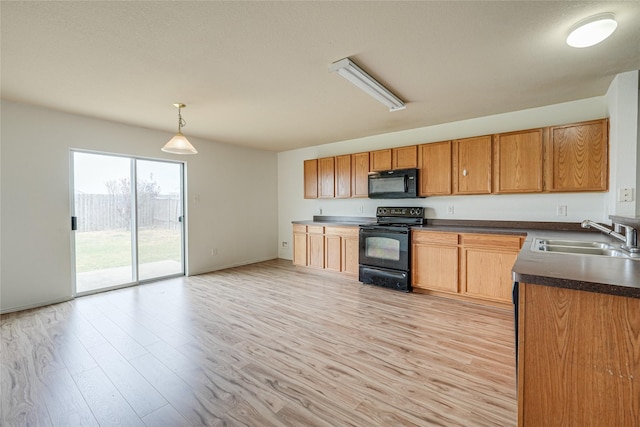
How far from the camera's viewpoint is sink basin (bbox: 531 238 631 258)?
196cm

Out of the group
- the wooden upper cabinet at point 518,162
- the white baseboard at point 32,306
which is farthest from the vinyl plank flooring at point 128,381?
the wooden upper cabinet at point 518,162

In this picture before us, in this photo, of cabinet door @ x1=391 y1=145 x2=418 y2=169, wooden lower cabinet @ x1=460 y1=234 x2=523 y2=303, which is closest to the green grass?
cabinet door @ x1=391 y1=145 x2=418 y2=169

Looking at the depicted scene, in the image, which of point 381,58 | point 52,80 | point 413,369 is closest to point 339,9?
point 381,58

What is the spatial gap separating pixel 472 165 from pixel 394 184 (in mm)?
1062

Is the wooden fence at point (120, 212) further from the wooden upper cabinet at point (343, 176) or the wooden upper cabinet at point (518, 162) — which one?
the wooden upper cabinet at point (518, 162)

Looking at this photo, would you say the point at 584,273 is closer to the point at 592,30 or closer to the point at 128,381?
the point at 592,30

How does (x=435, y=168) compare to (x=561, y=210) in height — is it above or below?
above

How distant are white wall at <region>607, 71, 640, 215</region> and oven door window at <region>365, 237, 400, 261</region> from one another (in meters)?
2.19

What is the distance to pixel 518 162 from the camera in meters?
3.29

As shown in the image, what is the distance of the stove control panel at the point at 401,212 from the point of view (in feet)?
13.7

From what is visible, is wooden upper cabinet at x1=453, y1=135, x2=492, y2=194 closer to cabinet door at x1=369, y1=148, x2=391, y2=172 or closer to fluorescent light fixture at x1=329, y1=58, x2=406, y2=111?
cabinet door at x1=369, y1=148, x2=391, y2=172

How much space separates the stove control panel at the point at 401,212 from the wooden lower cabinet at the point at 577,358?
118 inches

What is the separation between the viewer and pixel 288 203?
244 inches

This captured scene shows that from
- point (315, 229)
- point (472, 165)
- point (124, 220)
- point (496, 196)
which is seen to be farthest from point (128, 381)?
point (496, 196)
